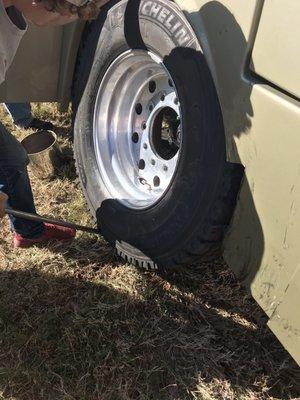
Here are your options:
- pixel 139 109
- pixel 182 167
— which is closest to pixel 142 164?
pixel 139 109

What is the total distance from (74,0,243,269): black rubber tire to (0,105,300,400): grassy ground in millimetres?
243

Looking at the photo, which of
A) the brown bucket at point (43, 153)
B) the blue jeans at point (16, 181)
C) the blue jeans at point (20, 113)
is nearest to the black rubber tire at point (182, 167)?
the blue jeans at point (16, 181)

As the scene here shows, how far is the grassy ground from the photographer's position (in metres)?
2.04

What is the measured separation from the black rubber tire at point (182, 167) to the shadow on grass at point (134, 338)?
0.24m

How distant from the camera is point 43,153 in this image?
3.16 metres

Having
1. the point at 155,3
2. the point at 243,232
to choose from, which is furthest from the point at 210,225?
the point at 155,3

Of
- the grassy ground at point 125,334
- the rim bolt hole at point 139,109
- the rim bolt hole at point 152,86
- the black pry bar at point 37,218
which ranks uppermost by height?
the rim bolt hole at point 152,86

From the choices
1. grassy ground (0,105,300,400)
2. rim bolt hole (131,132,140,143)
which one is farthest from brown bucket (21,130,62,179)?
rim bolt hole (131,132,140,143)

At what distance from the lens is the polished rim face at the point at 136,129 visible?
7.59 feet

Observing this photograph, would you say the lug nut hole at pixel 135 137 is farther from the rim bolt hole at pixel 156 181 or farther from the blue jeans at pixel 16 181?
the blue jeans at pixel 16 181

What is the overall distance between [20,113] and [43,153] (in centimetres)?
65

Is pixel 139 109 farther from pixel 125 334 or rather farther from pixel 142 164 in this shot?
pixel 125 334

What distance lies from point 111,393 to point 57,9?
1.44m

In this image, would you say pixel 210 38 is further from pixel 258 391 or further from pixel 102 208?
pixel 258 391
